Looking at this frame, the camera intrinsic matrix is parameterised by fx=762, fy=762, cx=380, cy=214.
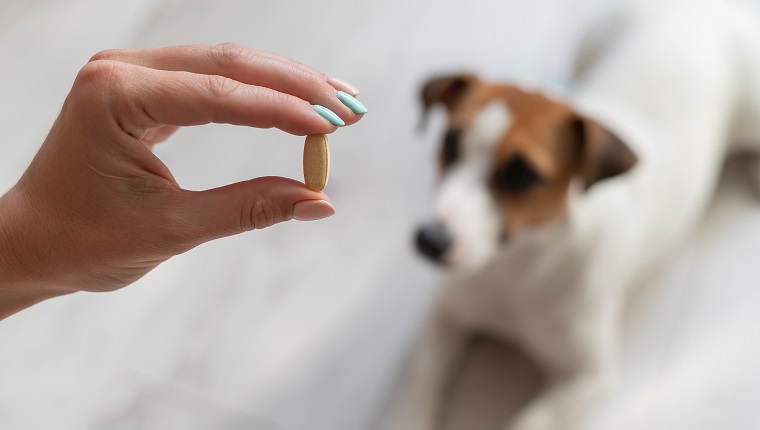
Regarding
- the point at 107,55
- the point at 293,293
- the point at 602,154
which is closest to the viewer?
the point at 107,55

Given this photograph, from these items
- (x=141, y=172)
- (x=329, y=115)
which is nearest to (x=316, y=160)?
(x=329, y=115)

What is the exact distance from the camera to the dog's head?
1.28 m

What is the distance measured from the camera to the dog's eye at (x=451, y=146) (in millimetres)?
1320

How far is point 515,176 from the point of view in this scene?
1.29 metres

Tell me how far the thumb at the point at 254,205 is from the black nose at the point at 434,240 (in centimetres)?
52

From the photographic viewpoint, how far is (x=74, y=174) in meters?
0.80

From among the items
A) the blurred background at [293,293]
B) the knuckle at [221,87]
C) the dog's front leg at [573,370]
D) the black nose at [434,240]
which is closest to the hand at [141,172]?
the knuckle at [221,87]

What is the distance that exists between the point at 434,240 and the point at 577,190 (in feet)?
0.92

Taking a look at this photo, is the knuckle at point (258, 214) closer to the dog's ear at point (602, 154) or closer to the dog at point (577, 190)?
the dog at point (577, 190)

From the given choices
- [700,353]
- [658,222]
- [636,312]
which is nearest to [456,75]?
[658,222]

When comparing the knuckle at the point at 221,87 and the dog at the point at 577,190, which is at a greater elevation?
the dog at the point at 577,190

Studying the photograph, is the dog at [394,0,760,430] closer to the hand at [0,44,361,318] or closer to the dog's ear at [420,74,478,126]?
the dog's ear at [420,74,478,126]

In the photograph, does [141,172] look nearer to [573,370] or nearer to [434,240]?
[434,240]

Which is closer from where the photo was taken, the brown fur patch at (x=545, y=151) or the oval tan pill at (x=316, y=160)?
the oval tan pill at (x=316, y=160)
